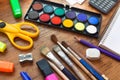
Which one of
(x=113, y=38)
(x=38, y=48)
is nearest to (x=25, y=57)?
(x=38, y=48)

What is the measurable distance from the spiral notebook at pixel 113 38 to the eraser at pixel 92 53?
31mm

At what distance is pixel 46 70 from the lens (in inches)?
24.3

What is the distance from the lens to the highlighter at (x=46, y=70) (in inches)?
24.1

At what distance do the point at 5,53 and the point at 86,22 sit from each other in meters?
0.27

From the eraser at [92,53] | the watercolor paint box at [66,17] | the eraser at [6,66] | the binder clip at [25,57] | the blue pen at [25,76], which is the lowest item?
the blue pen at [25,76]

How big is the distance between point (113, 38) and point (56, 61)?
197mm

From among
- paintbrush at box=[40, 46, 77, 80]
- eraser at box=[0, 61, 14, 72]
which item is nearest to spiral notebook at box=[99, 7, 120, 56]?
paintbrush at box=[40, 46, 77, 80]

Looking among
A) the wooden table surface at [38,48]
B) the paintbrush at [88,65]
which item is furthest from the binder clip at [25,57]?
the paintbrush at [88,65]

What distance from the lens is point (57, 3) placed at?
754mm

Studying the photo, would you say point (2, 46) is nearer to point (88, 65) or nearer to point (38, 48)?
point (38, 48)

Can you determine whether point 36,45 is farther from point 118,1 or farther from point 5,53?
point 118,1

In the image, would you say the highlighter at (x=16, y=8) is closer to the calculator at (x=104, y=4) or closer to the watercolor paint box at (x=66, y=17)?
the watercolor paint box at (x=66, y=17)

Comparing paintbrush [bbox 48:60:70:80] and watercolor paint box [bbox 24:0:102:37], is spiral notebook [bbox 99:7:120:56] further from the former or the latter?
paintbrush [bbox 48:60:70:80]

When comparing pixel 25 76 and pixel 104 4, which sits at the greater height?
pixel 104 4
